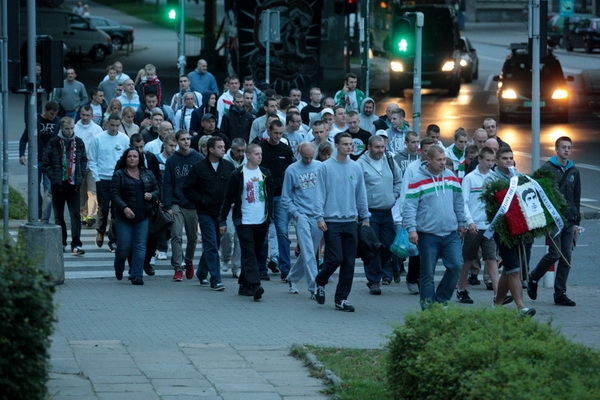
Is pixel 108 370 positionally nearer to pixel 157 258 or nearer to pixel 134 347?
pixel 134 347

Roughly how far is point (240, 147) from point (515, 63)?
2376 centimetres

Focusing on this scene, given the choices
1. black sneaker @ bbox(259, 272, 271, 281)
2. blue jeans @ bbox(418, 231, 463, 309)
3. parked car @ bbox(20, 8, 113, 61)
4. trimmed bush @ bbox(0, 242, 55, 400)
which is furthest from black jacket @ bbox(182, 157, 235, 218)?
parked car @ bbox(20, 8, 113, 61)

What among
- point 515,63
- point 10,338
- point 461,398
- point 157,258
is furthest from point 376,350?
point 515,63

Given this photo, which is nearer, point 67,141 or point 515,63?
point 67,141

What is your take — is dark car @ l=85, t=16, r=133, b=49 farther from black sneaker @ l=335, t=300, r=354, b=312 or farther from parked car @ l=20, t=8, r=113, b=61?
Answer: black sneaker @ l=335, t=300, r=354, b=312

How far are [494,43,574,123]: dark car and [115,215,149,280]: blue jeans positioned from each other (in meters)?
23.2

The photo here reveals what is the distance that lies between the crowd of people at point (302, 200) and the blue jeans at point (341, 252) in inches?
0.5

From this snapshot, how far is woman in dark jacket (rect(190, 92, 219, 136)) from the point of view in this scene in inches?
805

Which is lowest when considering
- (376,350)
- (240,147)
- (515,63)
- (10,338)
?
(376,350)

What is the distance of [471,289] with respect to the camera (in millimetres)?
14969

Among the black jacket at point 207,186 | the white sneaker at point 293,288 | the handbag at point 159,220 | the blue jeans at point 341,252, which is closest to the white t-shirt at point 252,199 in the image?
the black jacket at point 207,186

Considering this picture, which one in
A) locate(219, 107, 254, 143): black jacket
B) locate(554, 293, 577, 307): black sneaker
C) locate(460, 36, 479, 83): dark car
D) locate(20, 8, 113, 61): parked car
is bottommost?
locate(554, 293, 577, 307): black sneaker

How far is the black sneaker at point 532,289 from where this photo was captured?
45.7 ft

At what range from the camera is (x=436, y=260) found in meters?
12.2
